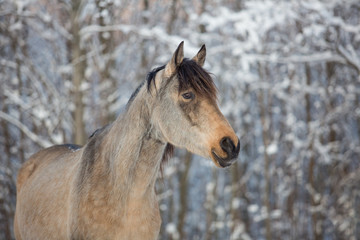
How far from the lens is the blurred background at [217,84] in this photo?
8594mm

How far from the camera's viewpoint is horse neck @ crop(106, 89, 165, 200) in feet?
10.4

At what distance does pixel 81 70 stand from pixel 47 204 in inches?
209

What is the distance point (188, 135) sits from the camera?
3.03 meters

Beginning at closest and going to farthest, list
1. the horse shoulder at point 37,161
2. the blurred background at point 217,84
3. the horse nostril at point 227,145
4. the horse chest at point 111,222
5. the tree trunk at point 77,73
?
the horse nostril at point 227,145
the horse chest at point 111,222
the horse shoulder at point 37,161
the tree trunk at point 77,73
the blurred background at point 217,84

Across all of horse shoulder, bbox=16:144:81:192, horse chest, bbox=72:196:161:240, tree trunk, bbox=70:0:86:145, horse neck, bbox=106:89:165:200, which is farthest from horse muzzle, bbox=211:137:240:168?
tree trunk, bbox=70:0:86:145

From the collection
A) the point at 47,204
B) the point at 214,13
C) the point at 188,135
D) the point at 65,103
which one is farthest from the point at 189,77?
the point at 214,13

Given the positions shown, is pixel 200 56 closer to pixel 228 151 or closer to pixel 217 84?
pixel 228 151

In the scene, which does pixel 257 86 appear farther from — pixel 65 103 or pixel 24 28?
pixel 24 28

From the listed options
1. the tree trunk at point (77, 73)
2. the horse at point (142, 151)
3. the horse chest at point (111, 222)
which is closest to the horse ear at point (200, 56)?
the horse at point (142, 151)

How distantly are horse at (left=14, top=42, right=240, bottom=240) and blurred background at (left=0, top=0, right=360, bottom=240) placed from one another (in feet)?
15.9

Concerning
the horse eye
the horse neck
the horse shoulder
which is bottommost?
the horse shoulder

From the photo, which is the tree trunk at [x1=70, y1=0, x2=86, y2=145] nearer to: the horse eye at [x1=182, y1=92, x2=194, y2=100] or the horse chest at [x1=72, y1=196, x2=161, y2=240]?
the horse chest at [x1=72, y1=196, x2=161, y2=240]

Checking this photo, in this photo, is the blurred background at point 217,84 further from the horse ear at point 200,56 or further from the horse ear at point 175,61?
the horse ear at point 175,61

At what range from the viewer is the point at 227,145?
2762 millimetres
